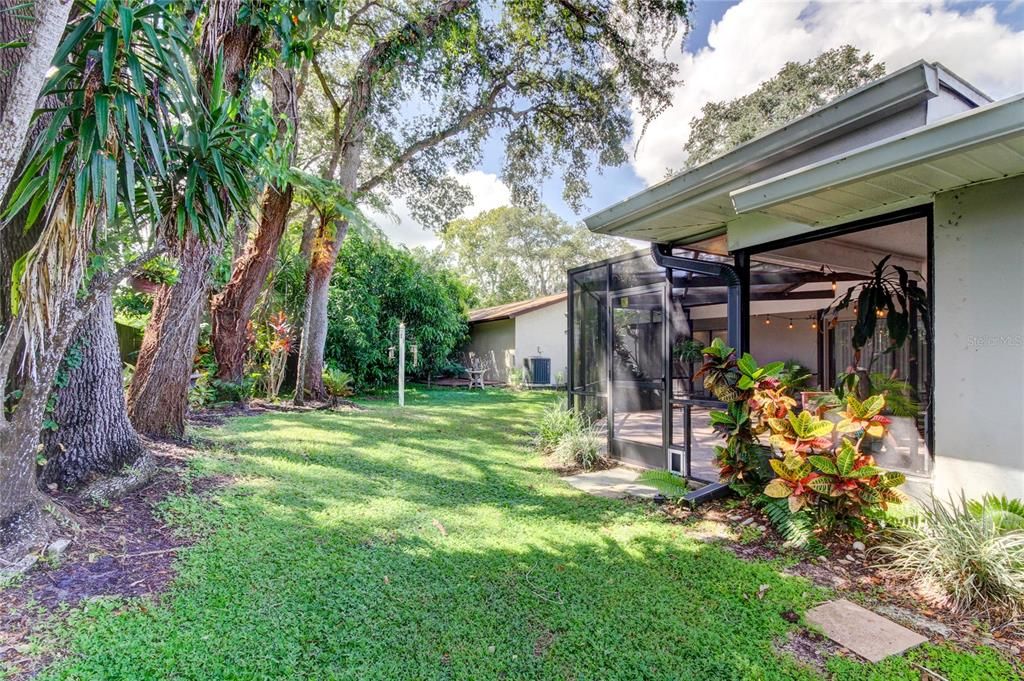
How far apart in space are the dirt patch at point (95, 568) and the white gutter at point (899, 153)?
4645 mm

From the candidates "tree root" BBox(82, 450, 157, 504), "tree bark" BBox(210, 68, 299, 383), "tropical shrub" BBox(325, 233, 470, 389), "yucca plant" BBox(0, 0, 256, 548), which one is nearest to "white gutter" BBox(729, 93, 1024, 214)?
"yucca plant" BBox(0, 0, 256, 548)

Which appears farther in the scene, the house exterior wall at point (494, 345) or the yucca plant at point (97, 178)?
the house exterior wall at point (494, 345)

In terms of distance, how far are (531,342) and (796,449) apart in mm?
14706

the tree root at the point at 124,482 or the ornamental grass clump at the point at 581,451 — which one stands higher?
the tree root at the point at 124,482

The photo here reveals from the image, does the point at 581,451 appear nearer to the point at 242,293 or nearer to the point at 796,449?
the point at 796,449

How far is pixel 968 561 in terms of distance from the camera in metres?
2.78

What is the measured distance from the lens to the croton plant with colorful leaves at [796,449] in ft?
11.2

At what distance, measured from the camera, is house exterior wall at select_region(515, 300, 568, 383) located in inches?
715

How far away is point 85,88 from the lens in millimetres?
2818

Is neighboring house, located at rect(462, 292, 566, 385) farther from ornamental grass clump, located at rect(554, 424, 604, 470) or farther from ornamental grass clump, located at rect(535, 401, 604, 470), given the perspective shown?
ornamental grass clump, located at rect(554, 424, 604, 470)

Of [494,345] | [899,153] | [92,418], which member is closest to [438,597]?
[92,418]

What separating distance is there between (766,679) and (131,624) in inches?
123

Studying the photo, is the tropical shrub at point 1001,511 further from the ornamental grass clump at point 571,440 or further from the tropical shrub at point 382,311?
the tropical shrub at point 382,311

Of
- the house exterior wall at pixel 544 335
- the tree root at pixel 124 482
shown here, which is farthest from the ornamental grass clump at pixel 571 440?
the house exterior wall at pixel 544 335
